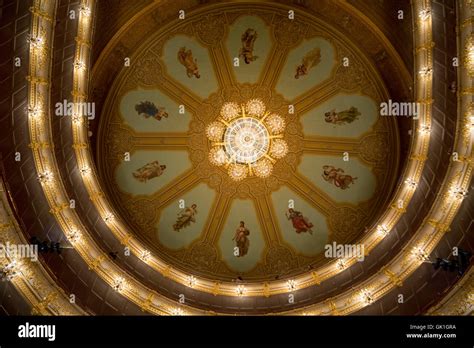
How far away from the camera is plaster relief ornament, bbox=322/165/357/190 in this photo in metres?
19.3

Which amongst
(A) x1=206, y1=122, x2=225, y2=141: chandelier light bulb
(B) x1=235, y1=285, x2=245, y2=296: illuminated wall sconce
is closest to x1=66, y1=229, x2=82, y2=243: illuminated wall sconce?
(B) x1=235, y1=285, x2=245, y2=296: illuminated wall sconce

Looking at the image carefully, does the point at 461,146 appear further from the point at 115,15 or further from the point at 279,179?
the point at 115,15

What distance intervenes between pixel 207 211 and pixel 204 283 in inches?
160

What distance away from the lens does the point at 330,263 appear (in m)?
16.3

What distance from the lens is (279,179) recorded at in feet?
65.3

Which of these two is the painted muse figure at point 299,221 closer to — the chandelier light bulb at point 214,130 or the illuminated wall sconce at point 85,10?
the chandelier light bulb at point 214,130

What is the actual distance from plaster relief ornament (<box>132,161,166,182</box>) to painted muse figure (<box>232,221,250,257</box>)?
4.07 meters

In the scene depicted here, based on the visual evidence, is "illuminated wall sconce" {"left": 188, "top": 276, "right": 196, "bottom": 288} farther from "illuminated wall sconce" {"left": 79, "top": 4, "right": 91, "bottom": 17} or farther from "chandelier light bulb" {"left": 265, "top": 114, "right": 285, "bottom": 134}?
"illuminated wall sconce" {"left": 79, "top": 4, "right": 91, "bottom": 17}

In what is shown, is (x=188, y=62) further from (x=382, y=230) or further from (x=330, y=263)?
(x=382, y=230)

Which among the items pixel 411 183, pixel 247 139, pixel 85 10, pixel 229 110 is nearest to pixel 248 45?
pixel 229 110

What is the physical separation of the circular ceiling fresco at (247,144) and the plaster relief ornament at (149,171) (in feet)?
0.15

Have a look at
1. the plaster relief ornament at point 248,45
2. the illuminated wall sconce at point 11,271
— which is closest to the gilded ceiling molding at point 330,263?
the illuminated wall sconce at point 11,271

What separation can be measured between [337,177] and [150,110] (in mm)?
8182
